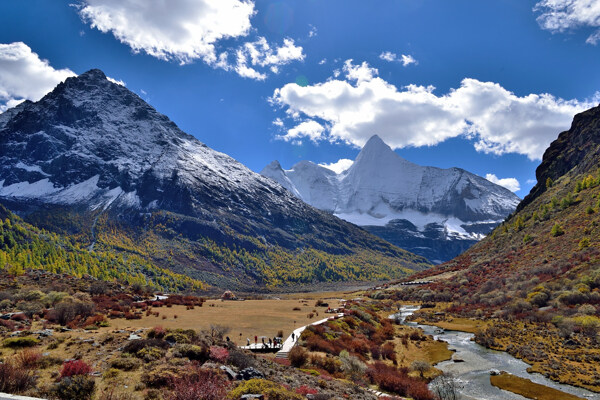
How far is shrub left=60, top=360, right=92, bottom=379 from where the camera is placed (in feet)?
43.0

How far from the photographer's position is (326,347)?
88.8 feet

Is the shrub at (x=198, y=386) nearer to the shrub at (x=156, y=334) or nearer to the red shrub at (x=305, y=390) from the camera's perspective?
the red shrub at (x=305, y=390)

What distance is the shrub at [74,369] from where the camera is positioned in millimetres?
13098

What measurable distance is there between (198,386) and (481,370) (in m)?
24.1

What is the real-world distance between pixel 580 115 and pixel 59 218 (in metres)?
254

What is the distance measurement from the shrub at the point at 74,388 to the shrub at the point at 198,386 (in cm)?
277

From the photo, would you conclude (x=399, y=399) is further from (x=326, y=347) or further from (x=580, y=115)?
(x=580, y=115)

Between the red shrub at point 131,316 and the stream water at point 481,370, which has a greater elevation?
the stream water at point 481,370

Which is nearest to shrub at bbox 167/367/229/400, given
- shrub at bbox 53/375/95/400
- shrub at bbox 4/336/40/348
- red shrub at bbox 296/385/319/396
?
shrub at bbox 53/375/95/400

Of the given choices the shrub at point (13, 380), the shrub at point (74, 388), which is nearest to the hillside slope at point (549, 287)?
the shrub at point (74, 388)

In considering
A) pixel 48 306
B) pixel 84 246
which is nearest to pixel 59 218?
pixel 84 246

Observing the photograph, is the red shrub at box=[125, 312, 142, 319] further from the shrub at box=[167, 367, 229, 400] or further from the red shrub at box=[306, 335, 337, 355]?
the shrub at box=[167, 367, 229, 400]

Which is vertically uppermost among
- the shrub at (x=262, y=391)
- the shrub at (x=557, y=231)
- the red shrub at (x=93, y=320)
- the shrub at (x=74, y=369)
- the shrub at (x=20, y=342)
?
the shrub at (x=557, y=231)

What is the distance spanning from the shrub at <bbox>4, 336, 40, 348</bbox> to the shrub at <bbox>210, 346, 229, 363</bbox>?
9165 mm
